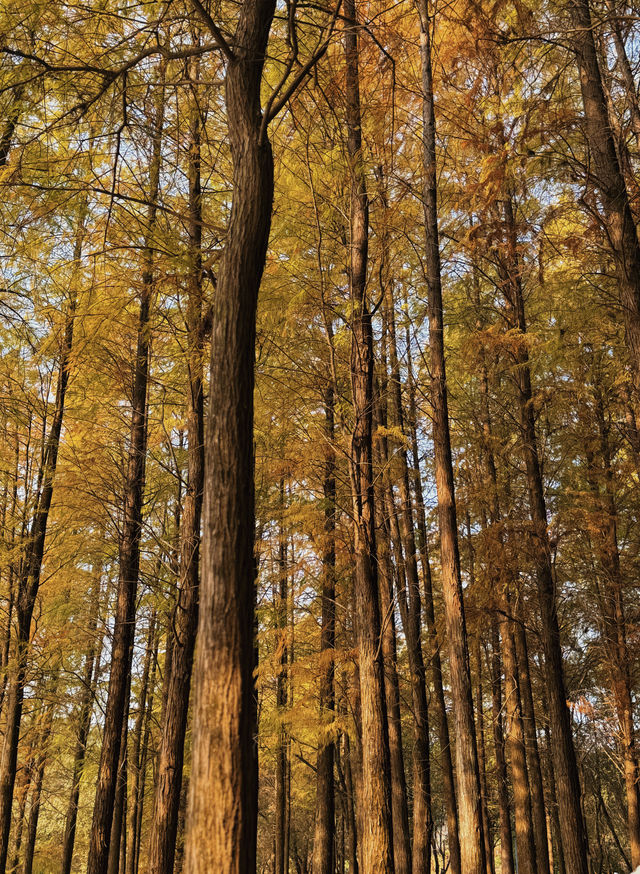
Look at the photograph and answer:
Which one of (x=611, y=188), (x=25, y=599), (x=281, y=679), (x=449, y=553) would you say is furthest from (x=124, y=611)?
(x=611, y=188)

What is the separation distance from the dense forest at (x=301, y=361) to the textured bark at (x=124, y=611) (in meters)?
0.05

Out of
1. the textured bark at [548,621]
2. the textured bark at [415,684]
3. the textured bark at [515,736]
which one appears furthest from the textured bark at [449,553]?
the textured bark at [515,736]

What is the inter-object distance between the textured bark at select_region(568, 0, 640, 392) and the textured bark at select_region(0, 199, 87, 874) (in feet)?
23.2

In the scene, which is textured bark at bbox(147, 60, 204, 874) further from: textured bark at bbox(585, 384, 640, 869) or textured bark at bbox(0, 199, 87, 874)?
textured bark at bbox(585, 384, 640, 869)

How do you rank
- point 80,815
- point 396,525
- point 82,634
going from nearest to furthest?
point 82,634 < point 396,525 < point 80,815

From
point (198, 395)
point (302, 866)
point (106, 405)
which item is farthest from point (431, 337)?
point (302, 866)

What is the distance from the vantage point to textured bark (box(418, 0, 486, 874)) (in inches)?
284

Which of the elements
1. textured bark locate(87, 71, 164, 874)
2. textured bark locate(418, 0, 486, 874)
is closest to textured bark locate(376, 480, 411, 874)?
textured bark locate(418, 0, 486, 874)

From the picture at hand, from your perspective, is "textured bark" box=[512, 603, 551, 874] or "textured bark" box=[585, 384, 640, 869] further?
"textured bark" box=[512, 603, 551, 874]

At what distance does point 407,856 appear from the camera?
37.1 ft

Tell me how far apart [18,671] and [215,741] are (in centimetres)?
893

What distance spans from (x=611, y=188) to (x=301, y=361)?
4.88 meters

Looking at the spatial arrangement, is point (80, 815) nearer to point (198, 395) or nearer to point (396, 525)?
point (396, 525)

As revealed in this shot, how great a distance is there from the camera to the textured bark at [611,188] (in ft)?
23.9
